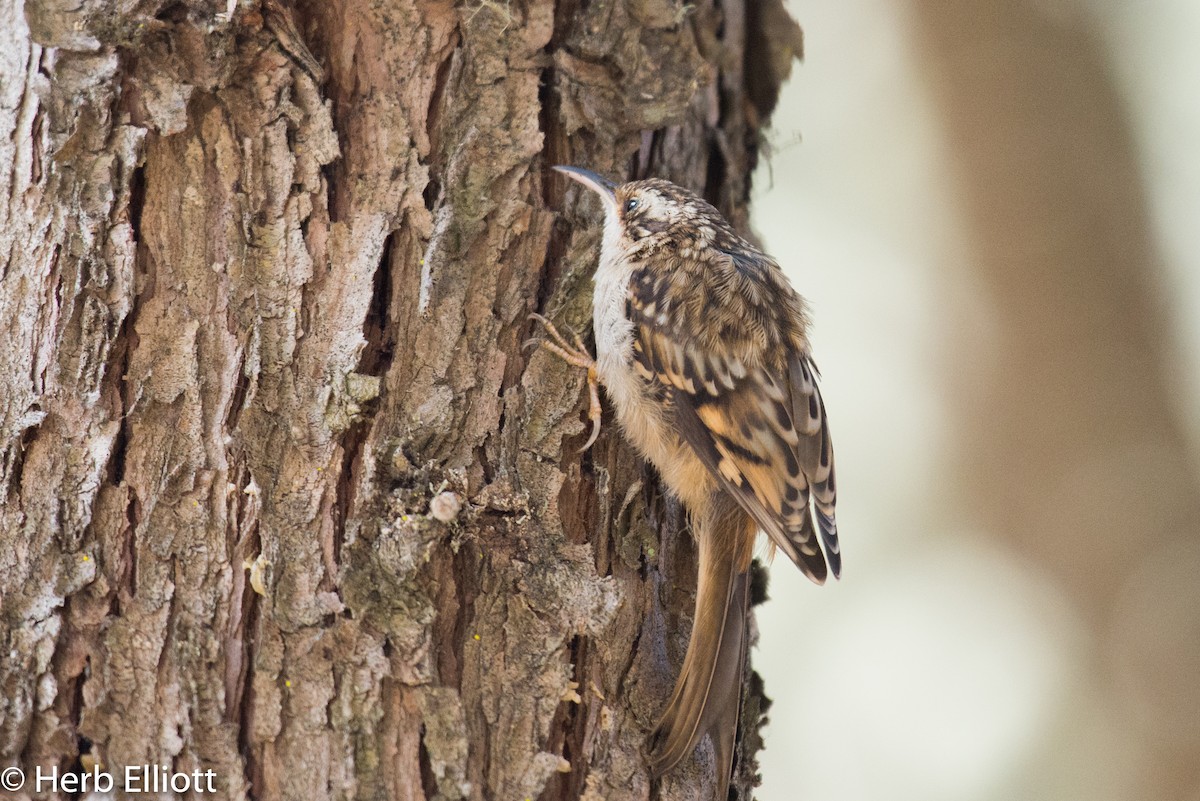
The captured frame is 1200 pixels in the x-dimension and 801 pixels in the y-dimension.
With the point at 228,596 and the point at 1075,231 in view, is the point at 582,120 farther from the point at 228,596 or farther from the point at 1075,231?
the point at 1075,231

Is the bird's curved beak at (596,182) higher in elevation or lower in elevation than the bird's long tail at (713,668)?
higher

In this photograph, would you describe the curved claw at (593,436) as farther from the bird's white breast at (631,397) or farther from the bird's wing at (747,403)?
the bird's wing at (747,403)

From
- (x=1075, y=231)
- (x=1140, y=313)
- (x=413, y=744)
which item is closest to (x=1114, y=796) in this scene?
(x=1140, y=313)

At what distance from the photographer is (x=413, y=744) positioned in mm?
1630

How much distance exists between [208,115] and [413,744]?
48.2 inches

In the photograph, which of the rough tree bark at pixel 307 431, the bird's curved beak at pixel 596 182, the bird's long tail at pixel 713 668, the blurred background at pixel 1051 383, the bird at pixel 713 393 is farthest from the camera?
the blurred background at pixel 1051 383

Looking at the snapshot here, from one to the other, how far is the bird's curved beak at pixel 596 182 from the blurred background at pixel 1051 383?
2.58 ft

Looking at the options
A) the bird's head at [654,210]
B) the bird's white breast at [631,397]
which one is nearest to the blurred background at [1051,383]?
the bird's head at [654,210]

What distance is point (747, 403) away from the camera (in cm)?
223

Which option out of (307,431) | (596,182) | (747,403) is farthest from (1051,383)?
(307,431)

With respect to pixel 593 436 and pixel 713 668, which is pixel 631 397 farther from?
pixel 713 668

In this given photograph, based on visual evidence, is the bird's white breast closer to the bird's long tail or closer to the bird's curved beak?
the bird's curved beak

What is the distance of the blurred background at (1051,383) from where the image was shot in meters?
3.24

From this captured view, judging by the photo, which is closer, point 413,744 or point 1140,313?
point 413,744
